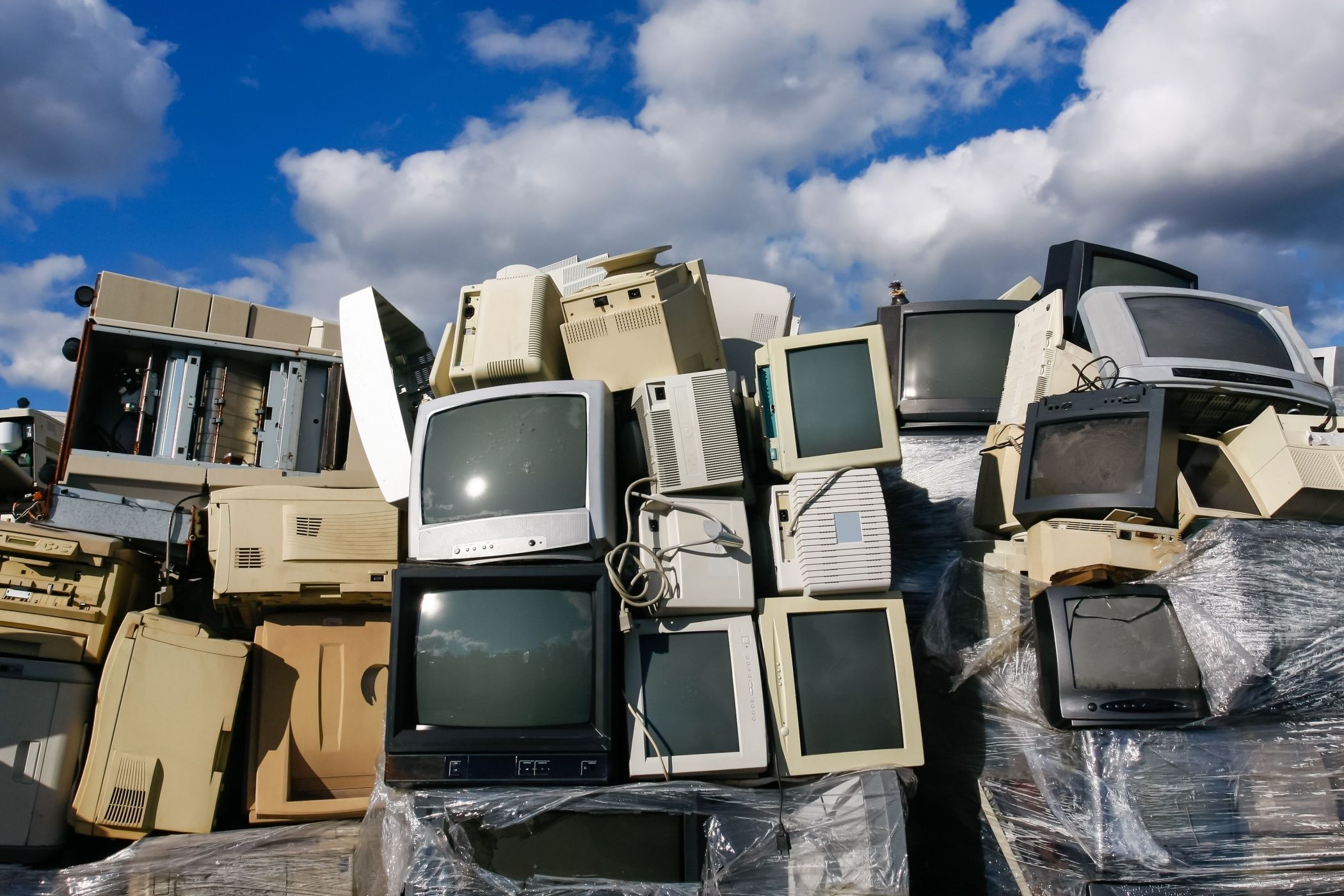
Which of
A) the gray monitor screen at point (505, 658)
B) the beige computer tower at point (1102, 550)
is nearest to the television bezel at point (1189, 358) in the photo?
the beige computer tower at point (1102, 550)

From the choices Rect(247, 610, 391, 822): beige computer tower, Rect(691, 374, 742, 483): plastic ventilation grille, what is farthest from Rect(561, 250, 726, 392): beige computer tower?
Rect(247, 610, 391, 822): beige computer tower

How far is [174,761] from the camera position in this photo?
8.14 ft

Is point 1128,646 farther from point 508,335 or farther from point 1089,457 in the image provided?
point 508,335

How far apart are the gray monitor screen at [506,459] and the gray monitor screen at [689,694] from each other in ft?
1.45

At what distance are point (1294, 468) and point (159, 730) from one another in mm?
3083

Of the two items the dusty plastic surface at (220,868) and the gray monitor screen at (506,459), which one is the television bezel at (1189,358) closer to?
the gray monitor screen at (506,459)

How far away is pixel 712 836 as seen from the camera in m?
2.15

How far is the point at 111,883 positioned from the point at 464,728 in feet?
3.30

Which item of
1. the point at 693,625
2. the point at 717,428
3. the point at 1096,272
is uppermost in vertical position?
the point at 1096,272

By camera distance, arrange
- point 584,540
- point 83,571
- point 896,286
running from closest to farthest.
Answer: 1. point 584,540
2. point 83,571
3. point 896,286

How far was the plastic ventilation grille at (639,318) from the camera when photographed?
2637 millimetres

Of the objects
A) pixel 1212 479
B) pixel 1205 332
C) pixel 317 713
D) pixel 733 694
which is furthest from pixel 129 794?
pixel 1205 332

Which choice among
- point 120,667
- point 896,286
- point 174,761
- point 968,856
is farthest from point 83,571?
point 896,286

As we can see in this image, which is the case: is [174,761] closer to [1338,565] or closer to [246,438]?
[246,438]
